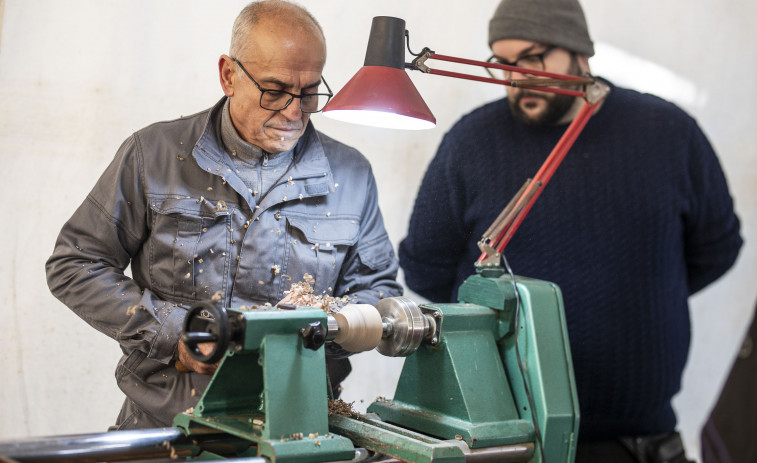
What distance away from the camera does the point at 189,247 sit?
1.65 m

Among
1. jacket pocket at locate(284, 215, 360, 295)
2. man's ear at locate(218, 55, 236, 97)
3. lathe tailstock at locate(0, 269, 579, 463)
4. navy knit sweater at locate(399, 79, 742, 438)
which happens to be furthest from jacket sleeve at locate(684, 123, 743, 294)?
man's ear at locate(218, 55, 236, 97)

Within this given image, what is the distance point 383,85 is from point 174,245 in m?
0.54

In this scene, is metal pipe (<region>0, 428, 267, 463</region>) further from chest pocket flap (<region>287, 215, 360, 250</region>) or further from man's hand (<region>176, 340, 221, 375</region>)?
chest pocket flap (<region>287, 215, 360, 250</region>)

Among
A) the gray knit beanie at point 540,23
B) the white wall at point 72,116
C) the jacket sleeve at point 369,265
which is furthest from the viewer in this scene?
the gray knit beanie at point 540,23

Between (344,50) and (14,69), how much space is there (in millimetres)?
738

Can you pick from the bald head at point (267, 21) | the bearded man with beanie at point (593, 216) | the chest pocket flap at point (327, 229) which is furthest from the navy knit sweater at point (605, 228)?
the bald head at point (267, 21)

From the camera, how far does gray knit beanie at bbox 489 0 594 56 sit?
7.21 feet

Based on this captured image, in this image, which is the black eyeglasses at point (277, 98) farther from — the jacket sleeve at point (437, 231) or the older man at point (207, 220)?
the jacket sleeve at point (437, 231)

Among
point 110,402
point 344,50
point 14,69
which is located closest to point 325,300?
point 110,402

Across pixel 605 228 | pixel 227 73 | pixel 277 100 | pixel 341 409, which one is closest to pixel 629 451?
pixel 605 228

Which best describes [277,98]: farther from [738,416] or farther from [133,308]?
[738,416]

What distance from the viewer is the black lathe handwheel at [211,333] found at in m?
1.22

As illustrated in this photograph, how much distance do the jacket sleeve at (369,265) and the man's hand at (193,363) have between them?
Result: 1.28 feet

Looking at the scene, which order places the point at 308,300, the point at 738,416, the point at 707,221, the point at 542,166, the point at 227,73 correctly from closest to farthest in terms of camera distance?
the point at 738,416 → the point at 308,300 → the point at 227,73 → the point at 542,166 → the point at 707,221
